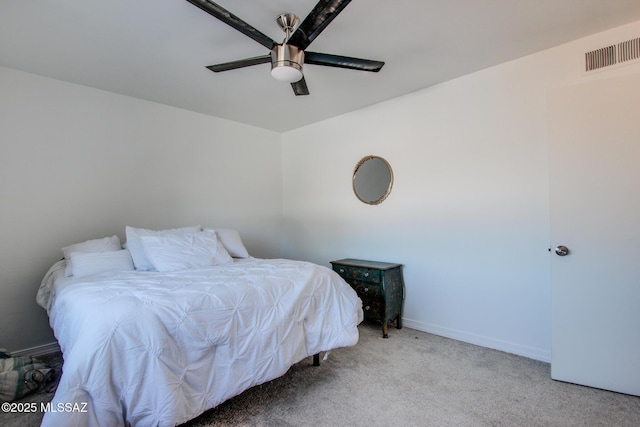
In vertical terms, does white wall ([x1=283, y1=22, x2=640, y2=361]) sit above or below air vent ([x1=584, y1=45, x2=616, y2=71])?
below

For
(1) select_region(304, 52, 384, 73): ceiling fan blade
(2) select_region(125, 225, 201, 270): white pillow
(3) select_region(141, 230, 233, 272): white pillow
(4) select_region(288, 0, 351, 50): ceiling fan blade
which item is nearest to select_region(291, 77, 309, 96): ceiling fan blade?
(1) select_region(304, 52, 384, 73): ceiling fan blade

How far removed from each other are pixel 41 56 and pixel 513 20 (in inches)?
136

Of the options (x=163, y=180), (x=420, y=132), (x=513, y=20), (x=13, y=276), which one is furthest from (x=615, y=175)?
(x=13, y=276)

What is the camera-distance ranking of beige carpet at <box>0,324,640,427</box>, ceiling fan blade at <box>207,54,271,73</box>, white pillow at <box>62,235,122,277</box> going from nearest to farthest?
A: beige carpet at <box>0,324,640,427</box>, ceiling fan blade at <box>207,54,271,73</box>, white pillow at <box>62,235,122,277</box>

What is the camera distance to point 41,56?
7.68ft

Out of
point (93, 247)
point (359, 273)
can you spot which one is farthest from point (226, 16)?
point (359, 273)

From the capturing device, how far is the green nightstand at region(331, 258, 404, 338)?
9.48 feet

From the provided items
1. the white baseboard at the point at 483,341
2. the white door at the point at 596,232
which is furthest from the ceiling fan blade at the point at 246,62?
the white baseboard at the point at 483,341

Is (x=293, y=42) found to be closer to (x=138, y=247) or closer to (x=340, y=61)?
(x=340, y=61)

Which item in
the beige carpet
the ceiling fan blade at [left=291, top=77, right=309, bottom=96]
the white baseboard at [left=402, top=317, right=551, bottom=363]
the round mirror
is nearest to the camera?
the beige carpet

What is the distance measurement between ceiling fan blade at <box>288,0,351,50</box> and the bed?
1.47 meters

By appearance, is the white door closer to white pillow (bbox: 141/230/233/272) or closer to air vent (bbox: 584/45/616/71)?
air vent (bbox: 584/45/616/71)

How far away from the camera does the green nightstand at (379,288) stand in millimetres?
2889

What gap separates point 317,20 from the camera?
5.02 feet
